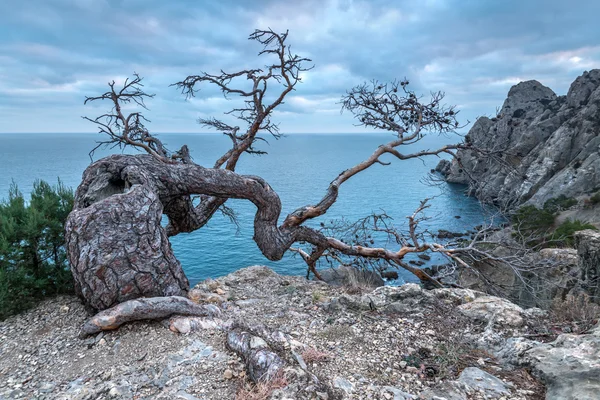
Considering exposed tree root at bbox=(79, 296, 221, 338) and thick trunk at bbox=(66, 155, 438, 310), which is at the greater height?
thick trunk at bbox=(66, 155, 438, 310)

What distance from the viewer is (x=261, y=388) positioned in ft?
14.4

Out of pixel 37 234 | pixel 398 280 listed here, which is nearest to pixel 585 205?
pixel 398 280

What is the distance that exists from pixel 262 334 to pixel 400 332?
2.51 m

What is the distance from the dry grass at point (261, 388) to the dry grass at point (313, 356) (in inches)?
27.6

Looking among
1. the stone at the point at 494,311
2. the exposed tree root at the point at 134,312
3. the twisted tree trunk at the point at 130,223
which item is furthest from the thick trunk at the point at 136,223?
the stone at the point at 494,311

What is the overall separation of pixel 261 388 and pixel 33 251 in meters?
6.63

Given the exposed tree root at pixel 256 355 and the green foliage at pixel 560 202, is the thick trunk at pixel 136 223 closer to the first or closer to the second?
the exposed tree root at pixel 256 355

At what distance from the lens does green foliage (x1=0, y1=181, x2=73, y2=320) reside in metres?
7.36

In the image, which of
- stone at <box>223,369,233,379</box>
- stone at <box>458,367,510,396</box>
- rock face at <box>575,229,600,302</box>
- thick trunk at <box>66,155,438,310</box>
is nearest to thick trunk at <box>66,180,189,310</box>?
thick trunk at <box>66,155,438,310</box>

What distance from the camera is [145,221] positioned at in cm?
727

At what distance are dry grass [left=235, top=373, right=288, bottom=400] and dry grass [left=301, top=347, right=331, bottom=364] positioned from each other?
0.70 m

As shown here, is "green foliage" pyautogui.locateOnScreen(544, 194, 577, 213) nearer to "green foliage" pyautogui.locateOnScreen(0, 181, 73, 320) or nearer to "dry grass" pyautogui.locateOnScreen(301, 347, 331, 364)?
"dry grass" pyautogui.locateOnScreen(301, 347, 331, 364)

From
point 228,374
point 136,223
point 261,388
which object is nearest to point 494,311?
point 261,388

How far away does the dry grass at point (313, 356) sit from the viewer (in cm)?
524
